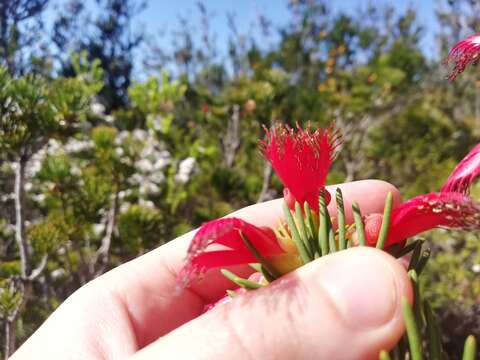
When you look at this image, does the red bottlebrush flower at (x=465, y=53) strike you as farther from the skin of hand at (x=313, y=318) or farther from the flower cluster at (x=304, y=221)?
the skin of hand at (x=313, y=318)

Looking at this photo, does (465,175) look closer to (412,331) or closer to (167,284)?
(412,331)

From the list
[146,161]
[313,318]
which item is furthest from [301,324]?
[146,161]

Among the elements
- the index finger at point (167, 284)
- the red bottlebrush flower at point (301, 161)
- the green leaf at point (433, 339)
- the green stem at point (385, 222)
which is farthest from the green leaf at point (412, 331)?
the index finger at point (167, 284)

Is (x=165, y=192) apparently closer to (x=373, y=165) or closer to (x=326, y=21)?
(x=373, y=165)

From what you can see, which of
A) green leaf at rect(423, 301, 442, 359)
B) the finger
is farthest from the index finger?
green leaf at rect(423, 301, 442, 359)

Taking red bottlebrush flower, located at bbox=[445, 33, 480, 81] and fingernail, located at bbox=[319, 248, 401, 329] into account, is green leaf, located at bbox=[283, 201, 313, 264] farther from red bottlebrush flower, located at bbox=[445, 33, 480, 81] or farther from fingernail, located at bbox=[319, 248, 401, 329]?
red bottlebrush flower, located at bbox=[445, 33, 480, 81]
